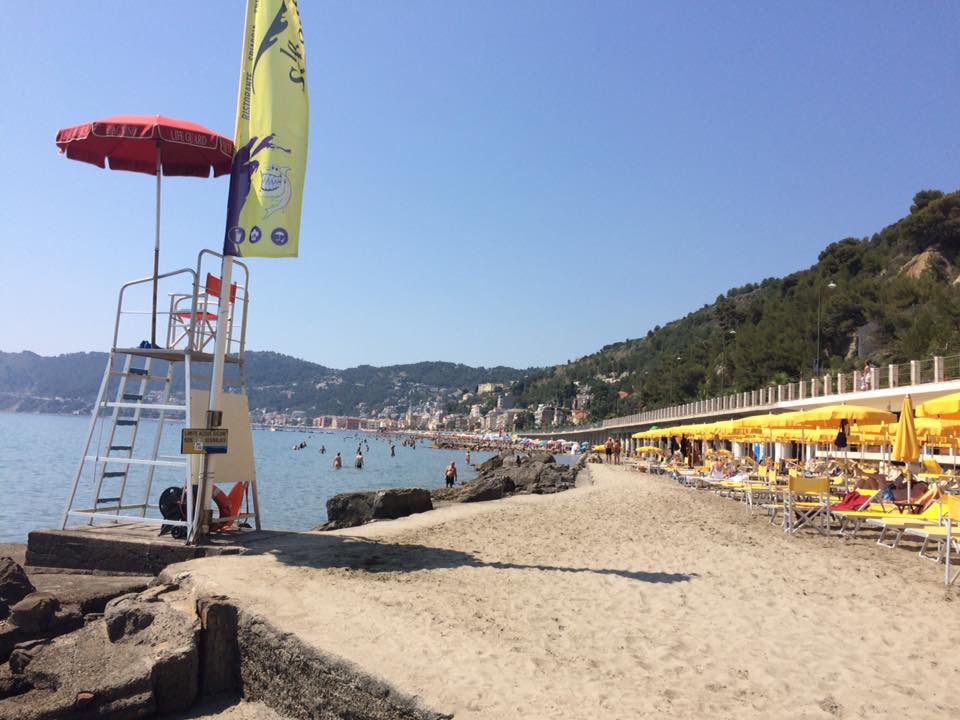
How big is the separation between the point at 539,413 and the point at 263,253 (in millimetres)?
189137

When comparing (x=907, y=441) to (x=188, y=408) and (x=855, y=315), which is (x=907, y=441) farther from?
(x=855, y=315)

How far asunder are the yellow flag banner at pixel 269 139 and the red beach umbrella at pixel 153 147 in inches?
20.0

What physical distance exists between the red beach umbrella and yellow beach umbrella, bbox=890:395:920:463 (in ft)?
33.3

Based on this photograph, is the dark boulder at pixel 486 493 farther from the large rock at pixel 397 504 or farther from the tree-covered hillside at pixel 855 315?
the tree-covered hillside at pixel 855 315

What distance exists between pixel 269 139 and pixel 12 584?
5423 mm

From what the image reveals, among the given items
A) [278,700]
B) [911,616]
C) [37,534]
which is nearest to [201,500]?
[37,534]

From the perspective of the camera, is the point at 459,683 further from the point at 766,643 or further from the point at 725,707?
the point at 766,643

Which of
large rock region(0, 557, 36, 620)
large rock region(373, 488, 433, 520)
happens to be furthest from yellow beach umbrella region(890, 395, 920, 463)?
large rock region(0, 557, 36, 620)

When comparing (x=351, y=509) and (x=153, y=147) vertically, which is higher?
(x=153, y=147)

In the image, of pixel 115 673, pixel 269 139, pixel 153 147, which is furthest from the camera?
pixel 153 147

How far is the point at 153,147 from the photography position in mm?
9242

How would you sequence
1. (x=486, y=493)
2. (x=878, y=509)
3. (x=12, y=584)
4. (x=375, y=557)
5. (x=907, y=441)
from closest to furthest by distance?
1. (x=12, y=584)
2. (x=375, y=557)
3. (x=907, y=441)
4. (x=878, y=509)
5. (x=486, y=493)

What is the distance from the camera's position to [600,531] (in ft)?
38.7

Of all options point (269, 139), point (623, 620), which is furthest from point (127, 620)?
point (269, 139)
